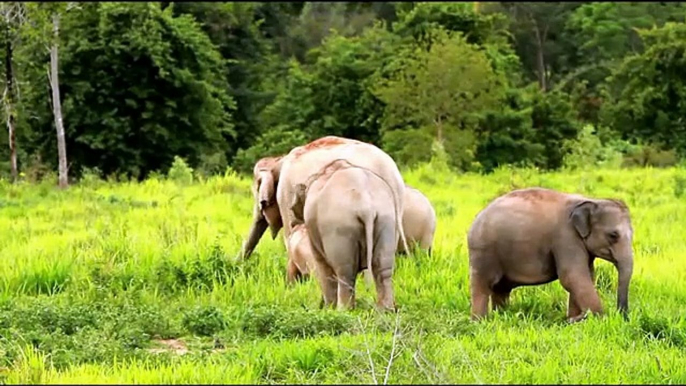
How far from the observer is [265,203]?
8602 mm

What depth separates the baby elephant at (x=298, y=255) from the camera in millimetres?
7770

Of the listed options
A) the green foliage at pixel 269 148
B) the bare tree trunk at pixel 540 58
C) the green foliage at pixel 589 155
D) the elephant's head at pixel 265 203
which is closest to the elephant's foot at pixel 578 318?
the elephant's head at pixel 265 203

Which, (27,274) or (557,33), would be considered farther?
(557,33)

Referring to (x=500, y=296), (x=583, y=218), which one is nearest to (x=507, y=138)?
(x=500, y=296)

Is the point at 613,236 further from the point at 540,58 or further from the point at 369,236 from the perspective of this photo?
the point at 540,58

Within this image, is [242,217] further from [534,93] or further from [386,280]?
[534,93]

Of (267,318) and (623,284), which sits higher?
(623,284)

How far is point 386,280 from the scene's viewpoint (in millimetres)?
6574

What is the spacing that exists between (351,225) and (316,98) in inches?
1132

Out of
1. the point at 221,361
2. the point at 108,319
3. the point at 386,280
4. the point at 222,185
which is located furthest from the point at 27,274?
the point at 222,185

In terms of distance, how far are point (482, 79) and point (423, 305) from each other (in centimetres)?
2283

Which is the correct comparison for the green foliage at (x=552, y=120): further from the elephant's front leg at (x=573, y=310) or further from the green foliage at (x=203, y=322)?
the green foliage at (x=203, y=322)

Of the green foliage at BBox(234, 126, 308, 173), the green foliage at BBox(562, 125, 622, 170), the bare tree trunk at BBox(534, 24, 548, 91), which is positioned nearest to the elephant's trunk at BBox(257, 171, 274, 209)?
the green foliage at BBox(562, 125, 622, 170)

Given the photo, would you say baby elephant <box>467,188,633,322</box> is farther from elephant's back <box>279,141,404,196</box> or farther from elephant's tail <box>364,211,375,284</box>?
elephant's back <box>279,141,404,196</box>
